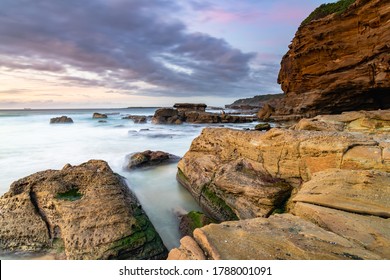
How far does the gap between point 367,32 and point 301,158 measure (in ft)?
57.5

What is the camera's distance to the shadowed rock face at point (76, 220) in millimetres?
4289

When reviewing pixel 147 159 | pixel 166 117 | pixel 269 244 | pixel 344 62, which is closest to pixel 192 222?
pixel 269 244

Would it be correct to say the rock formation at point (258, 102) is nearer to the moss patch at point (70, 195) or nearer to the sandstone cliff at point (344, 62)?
the sandstone cliff at point (344, 62)

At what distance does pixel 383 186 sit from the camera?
3758mm

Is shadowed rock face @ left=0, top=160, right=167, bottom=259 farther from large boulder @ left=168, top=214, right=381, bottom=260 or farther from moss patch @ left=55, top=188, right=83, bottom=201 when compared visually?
large boulder @ left=168, top=214, right=381, bottom=260

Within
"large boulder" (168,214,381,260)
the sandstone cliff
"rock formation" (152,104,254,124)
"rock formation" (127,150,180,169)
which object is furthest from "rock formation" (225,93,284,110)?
"large boulder" (168,214,381,260)

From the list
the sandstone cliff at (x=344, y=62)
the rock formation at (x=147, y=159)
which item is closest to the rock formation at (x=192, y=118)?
the sandstone cliff at (x=344, y=62)

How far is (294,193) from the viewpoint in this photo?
5.18m

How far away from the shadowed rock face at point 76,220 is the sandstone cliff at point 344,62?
17.9 m

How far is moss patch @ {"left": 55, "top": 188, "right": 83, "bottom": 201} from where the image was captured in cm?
521

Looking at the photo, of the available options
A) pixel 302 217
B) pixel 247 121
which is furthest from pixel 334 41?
pixel 302 217

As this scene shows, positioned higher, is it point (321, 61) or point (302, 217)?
point (321, 61)

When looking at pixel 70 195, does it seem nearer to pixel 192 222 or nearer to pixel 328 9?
pixel 192 222

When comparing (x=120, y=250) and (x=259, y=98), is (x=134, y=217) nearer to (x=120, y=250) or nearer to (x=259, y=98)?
(x=120, y=250)
